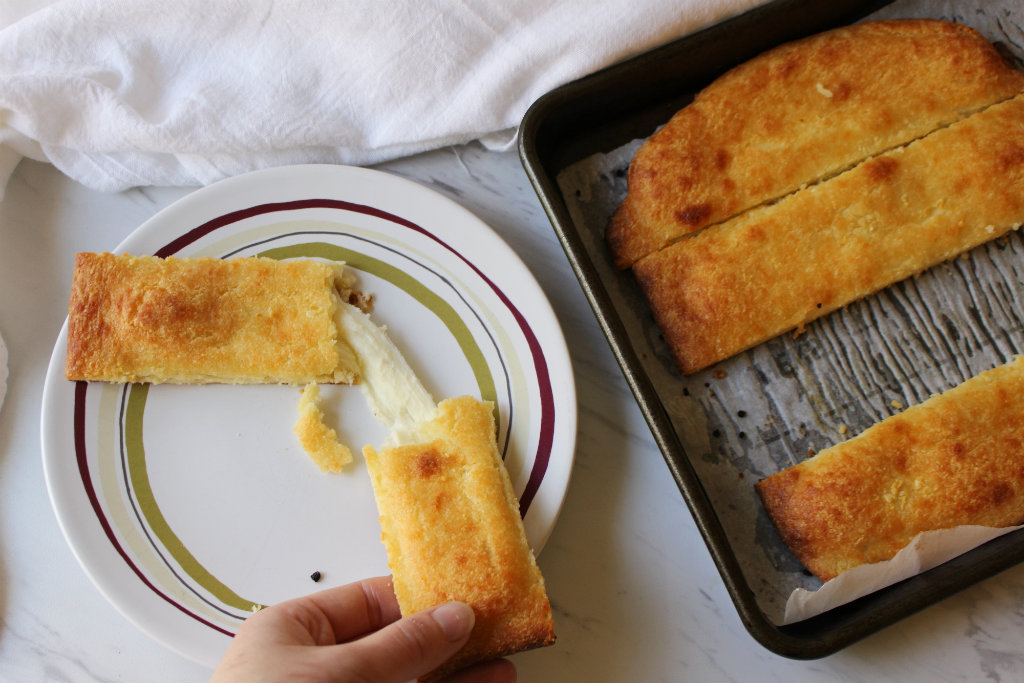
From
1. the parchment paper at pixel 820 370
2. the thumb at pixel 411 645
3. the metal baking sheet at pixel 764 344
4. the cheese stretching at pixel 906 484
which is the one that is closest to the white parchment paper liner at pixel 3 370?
the thumb at pixel 411 645

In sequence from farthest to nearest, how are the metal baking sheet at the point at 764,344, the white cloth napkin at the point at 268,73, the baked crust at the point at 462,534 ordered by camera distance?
the white cloth napkin at the point at 268,73
the metal baking sheet at the point at 764,344
the baked crust at the point at 462,534

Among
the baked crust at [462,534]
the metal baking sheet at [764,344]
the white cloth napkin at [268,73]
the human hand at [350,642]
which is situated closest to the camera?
the human hand at [350,642]

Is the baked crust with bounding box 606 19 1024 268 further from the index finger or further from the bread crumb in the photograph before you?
the index finger

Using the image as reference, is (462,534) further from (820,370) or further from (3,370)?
(3,370)

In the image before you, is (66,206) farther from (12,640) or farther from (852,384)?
(852,384)

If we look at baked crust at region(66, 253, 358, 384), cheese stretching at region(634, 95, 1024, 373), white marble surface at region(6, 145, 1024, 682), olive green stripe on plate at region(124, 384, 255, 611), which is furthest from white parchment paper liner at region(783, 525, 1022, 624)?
olive green stripe on plate at region(124, 384, 255, 611)

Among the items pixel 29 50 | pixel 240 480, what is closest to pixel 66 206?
pixel 29 50

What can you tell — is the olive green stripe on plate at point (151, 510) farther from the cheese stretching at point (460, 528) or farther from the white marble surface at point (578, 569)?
the cheese stretching at point (460, 528)
